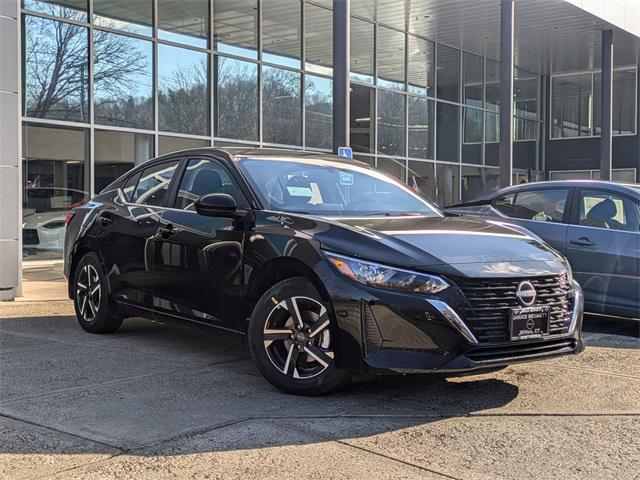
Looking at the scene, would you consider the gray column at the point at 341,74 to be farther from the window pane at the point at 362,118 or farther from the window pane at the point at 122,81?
the window pane at the point at 362,118

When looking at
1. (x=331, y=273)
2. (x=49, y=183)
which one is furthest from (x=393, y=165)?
(x=331, y=273)

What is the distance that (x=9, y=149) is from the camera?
374 inches

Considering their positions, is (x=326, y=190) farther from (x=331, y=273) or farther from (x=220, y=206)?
(x=331, y=273)

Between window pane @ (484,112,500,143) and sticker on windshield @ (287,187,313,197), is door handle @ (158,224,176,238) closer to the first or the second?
sticker on windshield @ (287,187,313,197)

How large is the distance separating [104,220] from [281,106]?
1101cm

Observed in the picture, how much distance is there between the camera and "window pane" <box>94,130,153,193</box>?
13.6m

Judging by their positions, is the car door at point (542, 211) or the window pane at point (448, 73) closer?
the car door at point (542, 211)

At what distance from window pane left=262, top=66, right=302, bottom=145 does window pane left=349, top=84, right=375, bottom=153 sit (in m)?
1.91

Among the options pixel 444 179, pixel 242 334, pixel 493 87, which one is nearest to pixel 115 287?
pixel 242 334

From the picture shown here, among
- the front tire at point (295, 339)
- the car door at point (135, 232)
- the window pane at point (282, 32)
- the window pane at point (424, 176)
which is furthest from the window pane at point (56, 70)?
the window pane at point (424, 176)

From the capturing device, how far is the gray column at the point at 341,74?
36.1 feet

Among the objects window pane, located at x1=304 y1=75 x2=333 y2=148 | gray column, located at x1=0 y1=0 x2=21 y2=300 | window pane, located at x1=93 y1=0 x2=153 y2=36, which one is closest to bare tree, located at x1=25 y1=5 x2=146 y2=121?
window pane, located at x1=93 y1=0 x2=153 y2=36

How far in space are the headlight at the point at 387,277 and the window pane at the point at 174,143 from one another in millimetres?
10847

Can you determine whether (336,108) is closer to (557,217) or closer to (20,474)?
(557,217)
